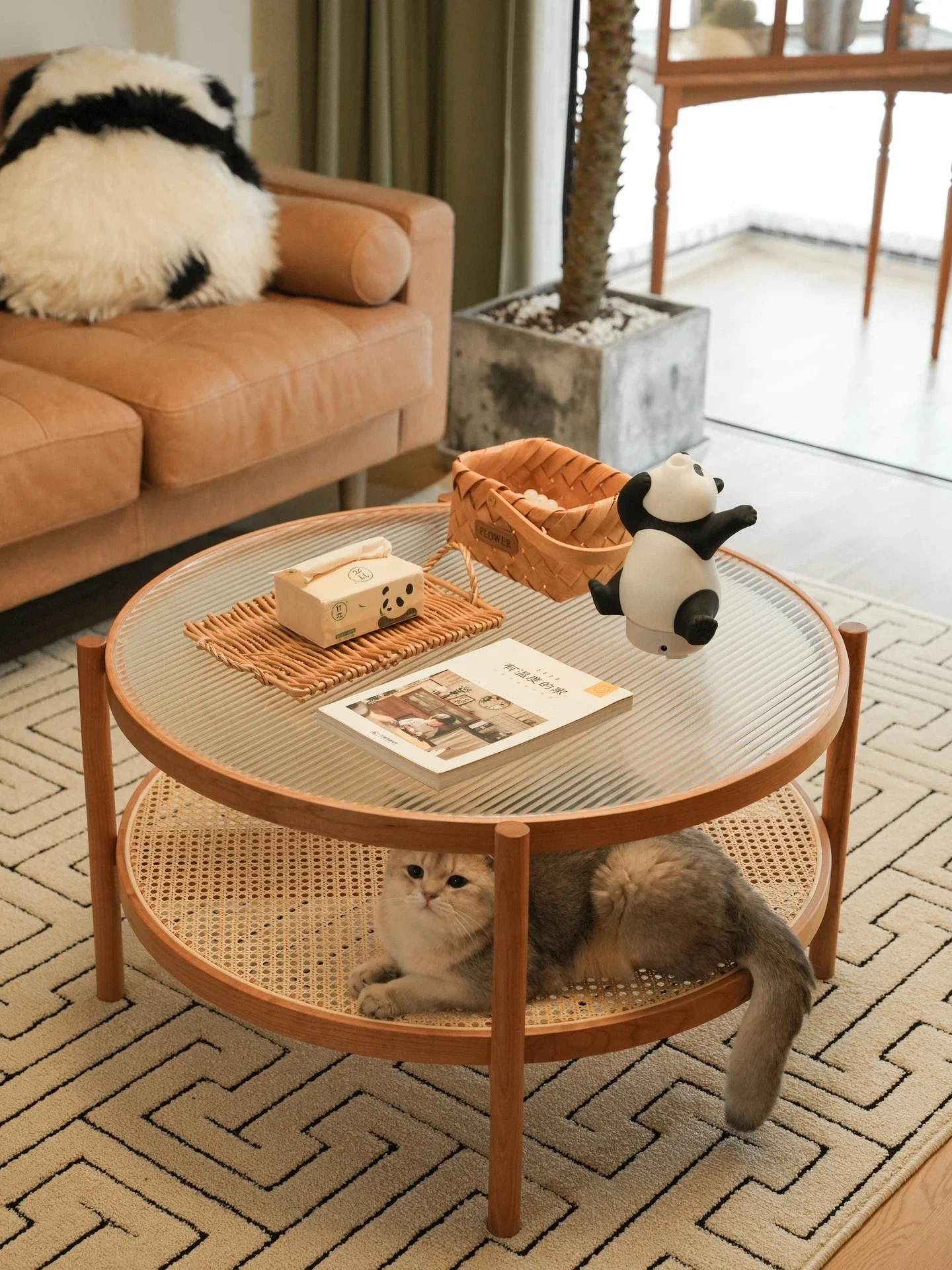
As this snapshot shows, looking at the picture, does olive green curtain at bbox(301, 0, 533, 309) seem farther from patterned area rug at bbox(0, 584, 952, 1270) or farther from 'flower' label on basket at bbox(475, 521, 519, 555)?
patterned area rug at bbox(0, 584, 952, 1270)

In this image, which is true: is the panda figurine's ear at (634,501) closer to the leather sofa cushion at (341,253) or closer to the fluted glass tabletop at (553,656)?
the fluted glass tabletop at (553,656)

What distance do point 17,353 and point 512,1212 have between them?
70.8 inches

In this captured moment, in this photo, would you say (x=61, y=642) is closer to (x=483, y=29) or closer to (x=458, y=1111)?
(x=458, y=1111)

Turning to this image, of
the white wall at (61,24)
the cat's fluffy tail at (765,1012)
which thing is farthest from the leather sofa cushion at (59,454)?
the cat's fluffy tail at (765,1012)

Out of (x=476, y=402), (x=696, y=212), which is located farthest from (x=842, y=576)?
(x=696, y=212)

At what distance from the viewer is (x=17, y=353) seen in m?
2.63

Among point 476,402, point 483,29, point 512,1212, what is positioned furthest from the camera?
point 483,29

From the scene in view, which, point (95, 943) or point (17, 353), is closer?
point (95, 943)

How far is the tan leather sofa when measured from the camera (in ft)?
7.67

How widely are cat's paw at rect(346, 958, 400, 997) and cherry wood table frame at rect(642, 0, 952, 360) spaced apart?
241cm

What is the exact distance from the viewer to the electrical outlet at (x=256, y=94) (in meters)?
Answer: 3.72

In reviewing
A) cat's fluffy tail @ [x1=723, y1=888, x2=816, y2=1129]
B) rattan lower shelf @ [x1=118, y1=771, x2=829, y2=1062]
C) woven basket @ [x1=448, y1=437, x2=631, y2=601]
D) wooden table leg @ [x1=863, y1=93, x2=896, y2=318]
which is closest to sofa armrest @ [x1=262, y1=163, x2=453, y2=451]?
woven basket @ [x1=448, y1=437, x2=631, y2=601]

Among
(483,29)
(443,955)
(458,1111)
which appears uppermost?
(483,29)

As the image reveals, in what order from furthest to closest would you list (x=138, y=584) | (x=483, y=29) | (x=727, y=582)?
(x=483, y=29) < (x=138, y=584) < (x=727, y=582)
